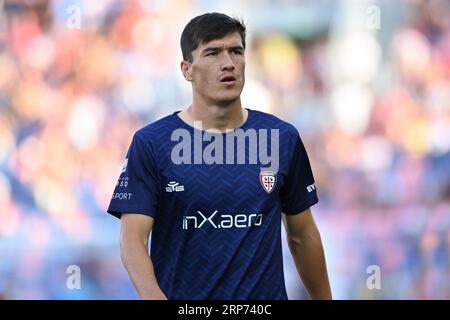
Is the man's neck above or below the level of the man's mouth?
below

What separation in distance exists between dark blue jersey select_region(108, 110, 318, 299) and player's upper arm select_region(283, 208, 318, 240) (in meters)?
0.13

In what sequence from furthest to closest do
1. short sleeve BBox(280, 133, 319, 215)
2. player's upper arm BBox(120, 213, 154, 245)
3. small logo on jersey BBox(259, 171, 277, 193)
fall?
short sleeve BBox(280, 133, 319, 215)
small logo on jersey BBox(259, 171, 277, 193)
player's upper arm BBox(120, 213, 154, 245)

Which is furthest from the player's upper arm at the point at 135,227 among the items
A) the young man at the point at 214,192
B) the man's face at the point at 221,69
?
the man's face at the point at 221,69

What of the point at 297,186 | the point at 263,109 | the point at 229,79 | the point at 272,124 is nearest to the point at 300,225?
the point at 297,186

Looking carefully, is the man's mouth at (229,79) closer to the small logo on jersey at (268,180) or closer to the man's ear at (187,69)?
the man's ear at (187,69)

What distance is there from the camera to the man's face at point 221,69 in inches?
160

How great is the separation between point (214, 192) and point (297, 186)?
15.0 inches

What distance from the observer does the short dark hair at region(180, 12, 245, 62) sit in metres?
4.11

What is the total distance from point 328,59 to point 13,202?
2725 mm

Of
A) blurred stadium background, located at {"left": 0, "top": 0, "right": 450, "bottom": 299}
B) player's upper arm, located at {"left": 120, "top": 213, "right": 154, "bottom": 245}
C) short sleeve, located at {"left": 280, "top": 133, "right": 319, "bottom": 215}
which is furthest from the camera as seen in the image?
blurred stadium background, located at {"left": 0, "top": 0, "right": 450, "bottom": 299}

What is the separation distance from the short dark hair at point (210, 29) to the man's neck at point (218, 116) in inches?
10.1

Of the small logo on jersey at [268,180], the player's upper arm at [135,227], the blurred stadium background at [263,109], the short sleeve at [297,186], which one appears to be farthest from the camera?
the blurred stadium background at [263,109]

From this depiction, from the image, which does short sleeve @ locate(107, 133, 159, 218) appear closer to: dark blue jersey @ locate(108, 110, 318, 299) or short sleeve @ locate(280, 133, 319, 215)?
dark blue jersey @ locate(108, 110, 318, 299)

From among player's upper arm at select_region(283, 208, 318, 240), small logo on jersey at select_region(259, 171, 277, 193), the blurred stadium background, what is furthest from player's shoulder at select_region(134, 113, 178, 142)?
the blurred stadium background
